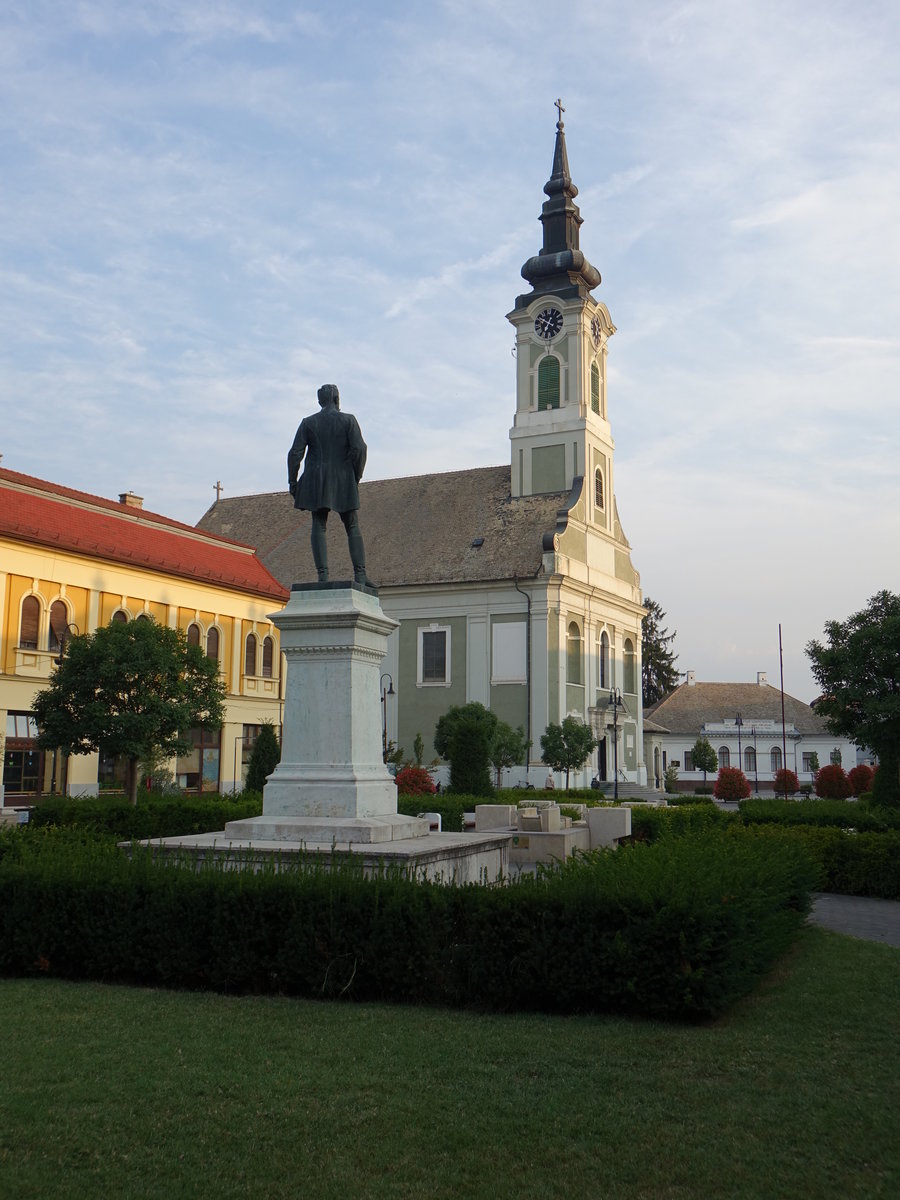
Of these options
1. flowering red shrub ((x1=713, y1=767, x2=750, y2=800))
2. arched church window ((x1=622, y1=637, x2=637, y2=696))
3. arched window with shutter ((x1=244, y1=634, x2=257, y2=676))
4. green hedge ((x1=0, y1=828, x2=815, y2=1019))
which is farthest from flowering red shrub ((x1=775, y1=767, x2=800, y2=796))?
green hedge ((x1=0, y1=828, x2=815, y2=1019))

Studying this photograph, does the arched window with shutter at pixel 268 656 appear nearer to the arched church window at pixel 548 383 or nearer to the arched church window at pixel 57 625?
the arched church window at pixel 57 625

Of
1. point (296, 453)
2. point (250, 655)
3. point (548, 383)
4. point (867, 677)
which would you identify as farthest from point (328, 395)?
point (548, 383)

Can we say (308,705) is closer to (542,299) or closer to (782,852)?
(782,852)

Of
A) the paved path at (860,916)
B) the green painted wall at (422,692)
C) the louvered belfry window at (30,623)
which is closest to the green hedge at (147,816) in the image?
the paved path at (860,916)

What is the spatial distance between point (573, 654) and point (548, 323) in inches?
640

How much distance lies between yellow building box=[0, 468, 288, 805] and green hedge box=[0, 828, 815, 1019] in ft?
80.6

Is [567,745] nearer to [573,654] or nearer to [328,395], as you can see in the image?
[573,654]

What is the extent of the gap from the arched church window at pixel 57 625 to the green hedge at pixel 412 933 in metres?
26.2

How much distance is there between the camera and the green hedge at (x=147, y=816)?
19031mm

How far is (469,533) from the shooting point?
5197cm

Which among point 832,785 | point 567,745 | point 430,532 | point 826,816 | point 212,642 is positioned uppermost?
point 430,532

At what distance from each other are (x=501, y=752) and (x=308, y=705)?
2765 cm

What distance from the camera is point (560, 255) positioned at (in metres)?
53.0

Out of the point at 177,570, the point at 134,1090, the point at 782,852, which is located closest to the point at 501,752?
the point at 177,570
